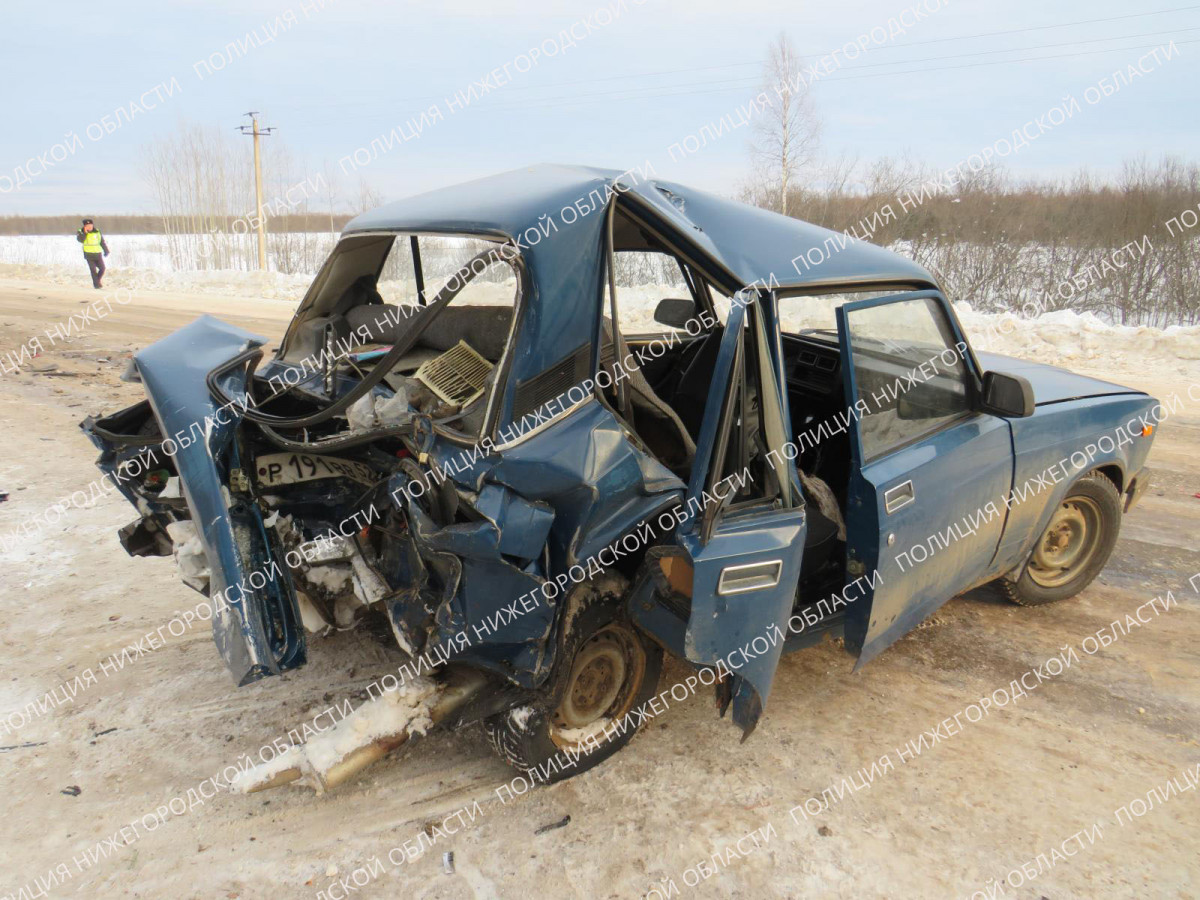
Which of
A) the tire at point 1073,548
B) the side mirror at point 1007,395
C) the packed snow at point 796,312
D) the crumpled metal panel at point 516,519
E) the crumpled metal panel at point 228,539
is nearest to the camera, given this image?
the crumpled metal panel at point 516,519

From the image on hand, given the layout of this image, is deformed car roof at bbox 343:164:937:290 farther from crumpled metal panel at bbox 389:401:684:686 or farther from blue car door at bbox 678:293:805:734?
crumpled metal panel at bbox 389:401:684:686

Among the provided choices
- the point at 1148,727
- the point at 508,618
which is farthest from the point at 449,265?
the point at 1148,727

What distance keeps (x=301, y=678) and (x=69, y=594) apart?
70.2 inches

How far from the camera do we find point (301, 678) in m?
3.53

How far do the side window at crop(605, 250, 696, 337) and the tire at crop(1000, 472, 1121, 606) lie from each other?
236 centimetres

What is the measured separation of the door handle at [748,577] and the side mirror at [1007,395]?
152cm

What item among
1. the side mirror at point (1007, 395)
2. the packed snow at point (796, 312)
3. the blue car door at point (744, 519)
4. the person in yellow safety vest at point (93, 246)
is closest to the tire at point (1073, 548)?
the side mirror at point (1007, 395)

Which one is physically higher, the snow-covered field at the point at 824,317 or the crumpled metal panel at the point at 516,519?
the crumpled metal panel at the point at 516,519

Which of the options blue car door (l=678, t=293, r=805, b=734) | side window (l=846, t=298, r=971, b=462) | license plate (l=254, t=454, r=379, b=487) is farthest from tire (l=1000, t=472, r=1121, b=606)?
license plate (l=254, t=454, r=379, b=487)

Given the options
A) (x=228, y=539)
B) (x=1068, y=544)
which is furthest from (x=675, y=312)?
A: (x=228, y=539)

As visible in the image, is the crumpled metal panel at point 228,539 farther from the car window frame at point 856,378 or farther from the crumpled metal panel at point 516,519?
the car window frame at point 856,378

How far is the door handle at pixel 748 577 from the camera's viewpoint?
100 inches

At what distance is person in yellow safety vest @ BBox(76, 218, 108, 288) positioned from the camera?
1856cm

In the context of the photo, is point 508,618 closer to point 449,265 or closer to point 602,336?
point 602,336
